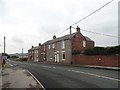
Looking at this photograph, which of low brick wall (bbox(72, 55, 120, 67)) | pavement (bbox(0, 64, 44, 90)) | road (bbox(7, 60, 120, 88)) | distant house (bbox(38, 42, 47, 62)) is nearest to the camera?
road (bbox(7, 60, 120, 88))

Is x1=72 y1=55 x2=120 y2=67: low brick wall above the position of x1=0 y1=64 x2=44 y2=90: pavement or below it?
above

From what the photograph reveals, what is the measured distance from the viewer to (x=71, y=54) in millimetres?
45188

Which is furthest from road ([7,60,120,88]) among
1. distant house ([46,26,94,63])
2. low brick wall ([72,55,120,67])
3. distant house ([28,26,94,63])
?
distant house ([46,26,94,63])

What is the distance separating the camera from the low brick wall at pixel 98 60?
29438mm

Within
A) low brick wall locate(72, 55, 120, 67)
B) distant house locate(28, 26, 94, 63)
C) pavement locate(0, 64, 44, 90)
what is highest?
distant house locate(28, 26, 94, 63)

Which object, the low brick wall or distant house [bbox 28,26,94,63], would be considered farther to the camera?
distant house [bbox 28,26,94,63]

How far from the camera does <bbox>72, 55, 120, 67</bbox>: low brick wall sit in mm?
29438

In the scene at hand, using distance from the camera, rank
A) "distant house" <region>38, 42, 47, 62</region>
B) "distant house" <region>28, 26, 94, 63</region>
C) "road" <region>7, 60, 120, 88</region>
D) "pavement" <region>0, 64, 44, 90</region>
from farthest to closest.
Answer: "distant house" <region>38, 42, 47, 62</region> < "distant house" <region>28, 26, 94, 63</region> < "pavement" <region>0, 64, 44, 90</region> < "road" <region>7, 60, 120, 88</region>

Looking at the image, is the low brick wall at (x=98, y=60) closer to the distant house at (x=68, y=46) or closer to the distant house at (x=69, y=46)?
the distant house at (x=68, y=46)

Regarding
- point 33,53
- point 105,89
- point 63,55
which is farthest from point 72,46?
point 33,53

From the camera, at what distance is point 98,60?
3409cm

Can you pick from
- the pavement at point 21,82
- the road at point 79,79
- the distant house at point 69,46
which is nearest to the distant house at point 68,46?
the distant house at point 69,46

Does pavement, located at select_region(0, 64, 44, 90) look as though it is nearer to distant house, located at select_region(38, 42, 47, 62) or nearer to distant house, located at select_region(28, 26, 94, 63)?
distant house, located at select_region(28, 26, 94, 63)

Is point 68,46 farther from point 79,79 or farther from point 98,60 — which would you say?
point 79,79
